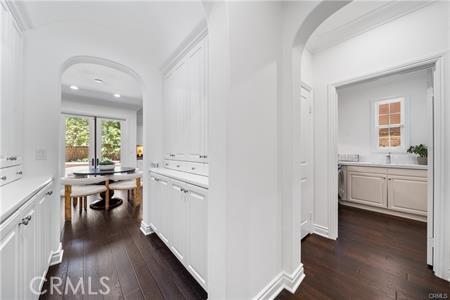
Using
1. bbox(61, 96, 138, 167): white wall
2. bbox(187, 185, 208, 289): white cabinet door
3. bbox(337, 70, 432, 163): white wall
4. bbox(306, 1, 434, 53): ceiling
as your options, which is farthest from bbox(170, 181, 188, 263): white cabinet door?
bbox(61, 96, 138, 167): white wall

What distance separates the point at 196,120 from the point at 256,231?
1.24m

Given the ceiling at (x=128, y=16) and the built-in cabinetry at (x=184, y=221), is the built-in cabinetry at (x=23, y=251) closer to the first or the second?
the built-in cabinetry at (x=184, y=221)

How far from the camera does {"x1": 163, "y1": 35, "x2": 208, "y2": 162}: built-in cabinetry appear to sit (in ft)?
6.05

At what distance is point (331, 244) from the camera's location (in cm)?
221

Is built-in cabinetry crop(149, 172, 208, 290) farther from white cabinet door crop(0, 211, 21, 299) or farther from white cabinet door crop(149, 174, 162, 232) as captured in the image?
white cabinet door crop(0, 211, 21, 299)

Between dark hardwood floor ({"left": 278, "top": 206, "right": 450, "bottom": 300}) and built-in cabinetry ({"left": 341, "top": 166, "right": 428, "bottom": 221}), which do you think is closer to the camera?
dark hardwood floor ({"left": 278, "top": 206, "right": 450, "bottom": 300})

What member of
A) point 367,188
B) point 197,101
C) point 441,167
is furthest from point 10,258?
point 367,188

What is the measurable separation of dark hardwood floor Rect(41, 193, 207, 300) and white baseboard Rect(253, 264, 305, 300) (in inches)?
20.4

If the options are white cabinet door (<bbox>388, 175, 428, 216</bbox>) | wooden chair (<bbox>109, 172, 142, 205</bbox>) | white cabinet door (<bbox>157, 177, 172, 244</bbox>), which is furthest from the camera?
wooden chair (<bbox>109, 172, 142, 205</bbox>)

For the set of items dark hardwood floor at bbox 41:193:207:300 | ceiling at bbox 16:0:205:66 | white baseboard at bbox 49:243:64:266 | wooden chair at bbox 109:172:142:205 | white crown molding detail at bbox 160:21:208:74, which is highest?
ceiling at bbox 16:0:205:66

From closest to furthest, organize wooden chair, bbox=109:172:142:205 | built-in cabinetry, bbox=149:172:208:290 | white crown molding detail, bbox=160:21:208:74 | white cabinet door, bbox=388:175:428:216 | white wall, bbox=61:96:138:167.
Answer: built-in cabinetry, bbox=149:172:208:290 → white crown molding detail, bbox=160:21:208:74 → white cabinet door, bbox=388:175:428:216 → wooden chair, bbox=109:172:142:205 → white wall, bbox=61:96:138:167

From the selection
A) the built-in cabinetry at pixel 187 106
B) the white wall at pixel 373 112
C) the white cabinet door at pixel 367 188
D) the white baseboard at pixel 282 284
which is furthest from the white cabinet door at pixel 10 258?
the white cabinet door at pixel 367 188

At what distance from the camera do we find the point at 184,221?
1.67 metres

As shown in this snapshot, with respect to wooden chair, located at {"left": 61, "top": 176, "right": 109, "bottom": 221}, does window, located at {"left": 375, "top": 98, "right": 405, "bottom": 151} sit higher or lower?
higher
